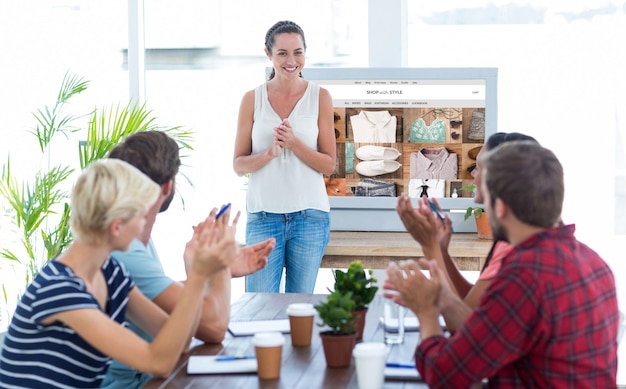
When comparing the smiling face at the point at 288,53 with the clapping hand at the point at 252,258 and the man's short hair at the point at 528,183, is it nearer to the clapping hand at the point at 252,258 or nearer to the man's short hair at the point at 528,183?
the clapping hand at the point at 252,258

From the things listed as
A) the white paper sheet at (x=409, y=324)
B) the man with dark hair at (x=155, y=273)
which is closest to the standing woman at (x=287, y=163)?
the white paper sheet at (x=409, y=324)

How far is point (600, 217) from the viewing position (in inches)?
195

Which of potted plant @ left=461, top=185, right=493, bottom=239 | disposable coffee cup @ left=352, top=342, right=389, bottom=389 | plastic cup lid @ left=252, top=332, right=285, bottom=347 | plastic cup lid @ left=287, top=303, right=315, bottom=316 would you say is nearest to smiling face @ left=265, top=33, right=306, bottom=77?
potted plant @ left=461, top=185, right=493, bottom=239

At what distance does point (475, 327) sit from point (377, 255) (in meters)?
2.41

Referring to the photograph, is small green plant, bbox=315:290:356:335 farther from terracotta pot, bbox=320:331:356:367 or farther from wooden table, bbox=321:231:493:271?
wooden table, bbox=321:231:493:271

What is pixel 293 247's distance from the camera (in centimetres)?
363

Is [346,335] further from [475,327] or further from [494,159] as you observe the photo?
[494,159]

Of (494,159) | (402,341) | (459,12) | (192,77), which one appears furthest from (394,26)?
(494,159)

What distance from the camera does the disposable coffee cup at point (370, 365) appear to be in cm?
180

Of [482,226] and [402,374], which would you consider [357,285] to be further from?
[482,226]

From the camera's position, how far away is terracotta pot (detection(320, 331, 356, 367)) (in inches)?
77.4

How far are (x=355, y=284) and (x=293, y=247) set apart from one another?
1.53 metres

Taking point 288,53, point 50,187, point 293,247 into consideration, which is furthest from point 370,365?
point 50,187

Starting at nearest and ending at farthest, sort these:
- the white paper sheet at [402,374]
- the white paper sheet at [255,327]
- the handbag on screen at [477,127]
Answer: the white paper sheet at [402,374] < the white paper sheet at [255,327] < the handbag on screen at [477,127]
